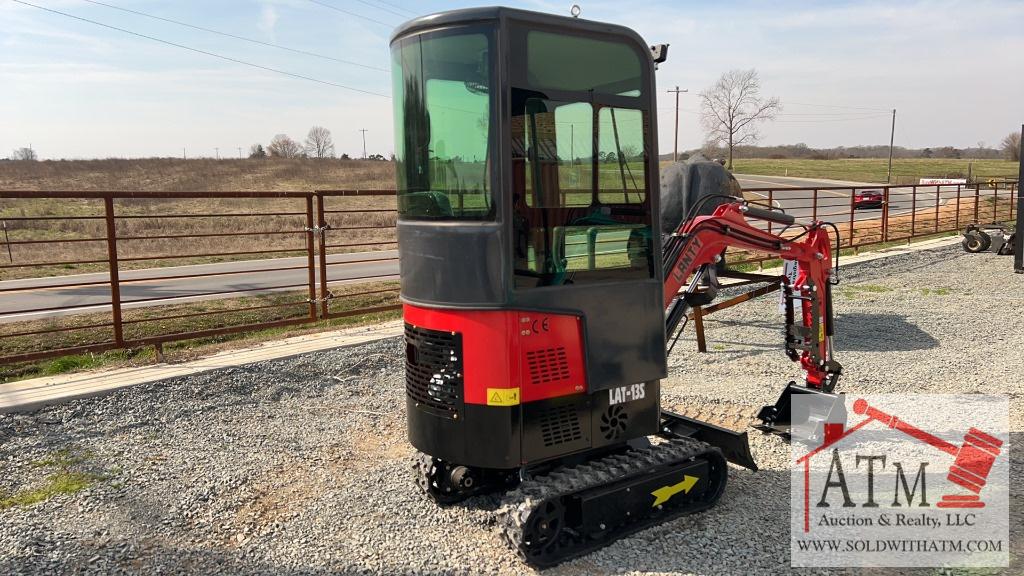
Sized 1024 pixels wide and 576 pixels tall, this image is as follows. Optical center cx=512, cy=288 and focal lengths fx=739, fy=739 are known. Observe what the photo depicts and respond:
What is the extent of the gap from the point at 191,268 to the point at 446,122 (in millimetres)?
15878

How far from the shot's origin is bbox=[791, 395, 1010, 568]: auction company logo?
4277 mm

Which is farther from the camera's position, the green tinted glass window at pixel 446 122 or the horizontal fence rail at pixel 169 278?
the horizontal fence rail at pixel 169 278

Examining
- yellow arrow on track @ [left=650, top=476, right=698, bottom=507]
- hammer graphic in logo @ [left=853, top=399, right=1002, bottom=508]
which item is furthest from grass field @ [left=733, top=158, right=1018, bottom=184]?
yellow arrow on track @ [left=650, top=476, right=698, bottom=507]

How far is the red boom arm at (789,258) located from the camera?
519 centimetres

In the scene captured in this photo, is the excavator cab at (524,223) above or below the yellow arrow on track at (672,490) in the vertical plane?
above

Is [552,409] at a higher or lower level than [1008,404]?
higher

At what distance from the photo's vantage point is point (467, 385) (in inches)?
158

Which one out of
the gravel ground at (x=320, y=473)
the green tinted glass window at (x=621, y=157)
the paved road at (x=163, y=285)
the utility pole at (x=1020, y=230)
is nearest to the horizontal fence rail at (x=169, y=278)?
the paved road at (x=163, y=285)

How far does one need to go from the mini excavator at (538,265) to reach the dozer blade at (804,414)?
5.82 feet

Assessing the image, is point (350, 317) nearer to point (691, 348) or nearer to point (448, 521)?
point (691, 348)

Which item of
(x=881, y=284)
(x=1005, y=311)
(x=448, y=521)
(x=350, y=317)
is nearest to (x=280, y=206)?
(x=350, y=317)

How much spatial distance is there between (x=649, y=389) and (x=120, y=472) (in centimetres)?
398

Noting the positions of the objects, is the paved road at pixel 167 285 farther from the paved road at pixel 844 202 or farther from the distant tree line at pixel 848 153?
the distant tree line at pixel 848 153

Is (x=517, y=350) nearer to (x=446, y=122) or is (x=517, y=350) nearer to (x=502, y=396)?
(x=502, y=396)
